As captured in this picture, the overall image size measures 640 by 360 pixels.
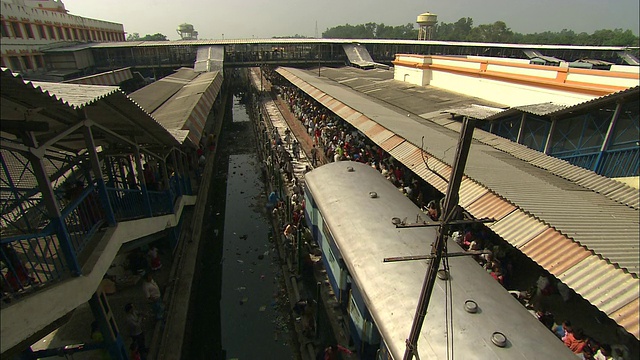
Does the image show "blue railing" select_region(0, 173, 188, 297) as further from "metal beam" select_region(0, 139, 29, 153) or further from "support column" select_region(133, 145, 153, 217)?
"metal beam" select_region(0, 139, 29, 153)

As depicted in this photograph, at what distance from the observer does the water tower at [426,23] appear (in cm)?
7981

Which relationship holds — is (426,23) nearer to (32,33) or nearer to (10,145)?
(32,33)

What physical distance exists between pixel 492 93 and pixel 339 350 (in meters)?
14.8

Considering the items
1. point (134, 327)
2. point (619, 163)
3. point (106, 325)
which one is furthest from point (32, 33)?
point (619, 163)

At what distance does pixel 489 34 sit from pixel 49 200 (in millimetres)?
143442

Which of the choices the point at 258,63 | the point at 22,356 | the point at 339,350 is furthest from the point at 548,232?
the point at 258,63

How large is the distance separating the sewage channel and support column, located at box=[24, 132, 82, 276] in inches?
175

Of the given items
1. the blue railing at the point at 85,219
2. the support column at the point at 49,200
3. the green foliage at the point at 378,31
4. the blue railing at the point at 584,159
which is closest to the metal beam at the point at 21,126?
the support column at the point at 49,200

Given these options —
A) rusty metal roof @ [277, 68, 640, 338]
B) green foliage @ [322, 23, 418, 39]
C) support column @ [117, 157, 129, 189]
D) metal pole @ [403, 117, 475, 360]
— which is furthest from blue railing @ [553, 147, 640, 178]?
green foliage @ [322, 23, 418, 39]

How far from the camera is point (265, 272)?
1117 cm

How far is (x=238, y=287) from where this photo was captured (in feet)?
34.7

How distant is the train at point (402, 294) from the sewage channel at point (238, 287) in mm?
2013

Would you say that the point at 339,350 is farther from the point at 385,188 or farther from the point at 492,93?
the point at 492,93

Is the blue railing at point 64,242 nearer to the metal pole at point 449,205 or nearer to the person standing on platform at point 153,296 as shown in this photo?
the person standing on platform at point 153,296
